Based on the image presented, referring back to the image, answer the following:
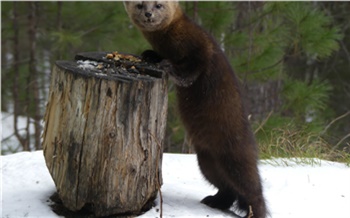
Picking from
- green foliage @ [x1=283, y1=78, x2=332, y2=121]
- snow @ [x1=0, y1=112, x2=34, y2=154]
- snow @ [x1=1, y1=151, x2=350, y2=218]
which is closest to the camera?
snow @ [x1=1, y1=151, x2=350, y2=218]

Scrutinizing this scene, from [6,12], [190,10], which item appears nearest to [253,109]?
[190,10]

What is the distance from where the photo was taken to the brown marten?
12.8 ft

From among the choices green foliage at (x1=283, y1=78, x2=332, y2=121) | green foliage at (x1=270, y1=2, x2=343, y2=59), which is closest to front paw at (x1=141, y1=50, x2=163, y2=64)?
green foliage at (x1=270, y1=2, x2=343, y2=59)

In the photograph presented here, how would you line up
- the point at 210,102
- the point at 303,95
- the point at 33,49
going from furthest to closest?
1. the point at 33,49
2. the point at 303,95
3. the point at 210,102

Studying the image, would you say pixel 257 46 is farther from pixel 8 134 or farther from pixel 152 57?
pixel 8 134

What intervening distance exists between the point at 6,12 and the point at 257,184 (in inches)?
284

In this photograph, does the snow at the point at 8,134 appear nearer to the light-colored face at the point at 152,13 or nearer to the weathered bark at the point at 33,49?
the weathered bark at the point at 33,49

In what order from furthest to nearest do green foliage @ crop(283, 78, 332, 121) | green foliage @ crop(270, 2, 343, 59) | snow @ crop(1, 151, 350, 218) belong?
1. green foliage @ crop(283, 78, 332, 121)
2. green foliage @ crop(270, 2, 343, 59)
3. snow @ crop(1, 151, 350, 218)

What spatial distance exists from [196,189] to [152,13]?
4.71ft

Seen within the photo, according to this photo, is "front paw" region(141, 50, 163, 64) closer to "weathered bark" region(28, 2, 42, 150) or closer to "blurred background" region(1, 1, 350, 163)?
"blurred background" region(1, 1, 350, 163)

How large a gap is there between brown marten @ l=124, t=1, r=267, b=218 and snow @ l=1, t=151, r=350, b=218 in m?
0.24

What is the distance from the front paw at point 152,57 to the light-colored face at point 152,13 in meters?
0.18

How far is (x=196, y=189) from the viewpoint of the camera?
4449 mm

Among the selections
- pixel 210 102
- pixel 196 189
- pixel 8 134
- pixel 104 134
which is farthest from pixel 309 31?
pixel 8 134
